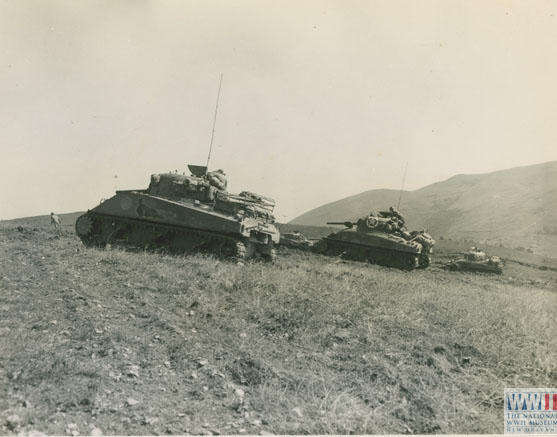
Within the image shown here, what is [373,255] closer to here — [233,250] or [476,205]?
[233,250]

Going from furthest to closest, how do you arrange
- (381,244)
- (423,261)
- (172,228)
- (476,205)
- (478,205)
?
(476,205) → (478,205) → (423,261) → (381,244) → (172,228)

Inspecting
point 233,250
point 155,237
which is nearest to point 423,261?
point 233,250

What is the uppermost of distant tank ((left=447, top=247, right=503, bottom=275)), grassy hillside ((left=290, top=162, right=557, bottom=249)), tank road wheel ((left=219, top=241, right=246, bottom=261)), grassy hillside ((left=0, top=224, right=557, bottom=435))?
grassy hillside ((left=290, top=162, right=557, bottom=249))

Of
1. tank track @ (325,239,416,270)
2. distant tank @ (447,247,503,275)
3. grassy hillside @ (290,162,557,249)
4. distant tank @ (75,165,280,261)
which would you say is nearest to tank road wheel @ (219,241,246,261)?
distant tank @ (75,165,280,261)

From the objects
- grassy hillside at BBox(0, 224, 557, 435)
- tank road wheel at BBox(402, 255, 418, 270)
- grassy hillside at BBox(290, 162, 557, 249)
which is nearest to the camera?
grassy hillside at BBox(0, 224, 557, 435)

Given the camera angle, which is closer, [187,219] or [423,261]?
[187,219]

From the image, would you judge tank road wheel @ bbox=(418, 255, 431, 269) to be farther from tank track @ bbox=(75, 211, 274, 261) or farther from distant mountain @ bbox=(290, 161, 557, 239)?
distant mountain @ bbox=(290, 161, 557, 239)
